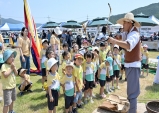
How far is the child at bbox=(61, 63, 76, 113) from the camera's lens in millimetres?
3613

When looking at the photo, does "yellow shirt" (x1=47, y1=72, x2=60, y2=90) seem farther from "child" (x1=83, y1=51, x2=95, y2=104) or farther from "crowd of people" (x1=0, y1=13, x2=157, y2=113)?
"child" (x1=83, y1=51, x2=95, y2=104)

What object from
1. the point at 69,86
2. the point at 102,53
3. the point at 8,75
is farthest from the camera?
the point at 102,53

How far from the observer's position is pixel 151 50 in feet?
50.3

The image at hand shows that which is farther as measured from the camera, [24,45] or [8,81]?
[24,45]

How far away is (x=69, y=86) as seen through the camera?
3.62 meters

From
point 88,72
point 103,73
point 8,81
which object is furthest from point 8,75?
point 103,73

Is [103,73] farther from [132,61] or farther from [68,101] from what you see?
[132,61]

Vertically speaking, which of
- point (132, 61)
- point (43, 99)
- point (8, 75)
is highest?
point (132, 61)

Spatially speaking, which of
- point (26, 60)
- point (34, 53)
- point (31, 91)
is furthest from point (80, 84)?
point (34, 53)

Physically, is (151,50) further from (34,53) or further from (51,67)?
(51,67)

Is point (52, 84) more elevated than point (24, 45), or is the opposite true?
point (24, 45)

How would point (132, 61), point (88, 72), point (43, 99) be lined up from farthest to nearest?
point (43, 99) < point (88, 72) < point (132, 61)

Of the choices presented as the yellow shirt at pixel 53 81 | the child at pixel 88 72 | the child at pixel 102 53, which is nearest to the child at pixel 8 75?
the yellow shirt at pixel 53 81

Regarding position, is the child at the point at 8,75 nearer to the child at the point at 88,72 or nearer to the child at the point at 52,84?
the child at the point at 52,84
